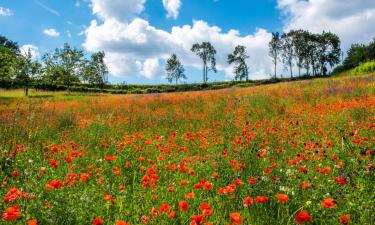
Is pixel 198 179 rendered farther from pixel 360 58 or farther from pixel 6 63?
pixel 360 58

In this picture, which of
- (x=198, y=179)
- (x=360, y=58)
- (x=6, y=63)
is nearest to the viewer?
(x=198, y=179)

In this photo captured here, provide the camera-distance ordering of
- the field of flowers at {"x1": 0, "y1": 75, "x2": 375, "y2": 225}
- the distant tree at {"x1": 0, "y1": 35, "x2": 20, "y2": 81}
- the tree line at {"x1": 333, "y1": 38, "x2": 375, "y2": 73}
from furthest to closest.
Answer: the tree line at {"x1": 333, "y1": 38, "x2": 375, "y2": 73} < the distant tree at {"x1": 0, "y1": 35, "x2": 20, "y2": 81} < the field of flowers at {"x1": 0, "y1": 75, "x2": 375, "y2": 225}

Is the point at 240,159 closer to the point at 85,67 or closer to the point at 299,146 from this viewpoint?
the point at 299,146

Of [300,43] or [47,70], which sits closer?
[47,70]

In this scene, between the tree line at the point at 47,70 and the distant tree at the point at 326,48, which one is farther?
the distant tree at the point at 326,48

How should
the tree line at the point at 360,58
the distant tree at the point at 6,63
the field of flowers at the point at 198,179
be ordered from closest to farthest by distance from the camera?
the field of flowers at the point at 198,179
the distant tree at the point at 6,63
the tree line at the point at 360,58

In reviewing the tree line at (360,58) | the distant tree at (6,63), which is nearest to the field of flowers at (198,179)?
the distant tree at (6,63)

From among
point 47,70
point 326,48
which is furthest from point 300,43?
point 47,70

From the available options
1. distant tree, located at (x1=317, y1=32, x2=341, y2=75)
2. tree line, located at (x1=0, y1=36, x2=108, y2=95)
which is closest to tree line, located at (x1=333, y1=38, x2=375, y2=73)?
distant tree, located at (x1=317, y1=32, x2=341, y2=75)

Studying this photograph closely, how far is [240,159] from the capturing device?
447cm

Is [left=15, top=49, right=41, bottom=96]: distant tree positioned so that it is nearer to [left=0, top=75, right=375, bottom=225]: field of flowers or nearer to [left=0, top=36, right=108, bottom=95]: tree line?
[left=0, top=36, right=108, bottom=95]: tree line

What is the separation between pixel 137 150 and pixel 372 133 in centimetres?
417

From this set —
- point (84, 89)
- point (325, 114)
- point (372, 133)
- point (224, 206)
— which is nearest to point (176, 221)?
point (224, 206)

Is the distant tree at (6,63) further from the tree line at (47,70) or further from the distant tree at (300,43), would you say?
the distant tree at (300,43)
